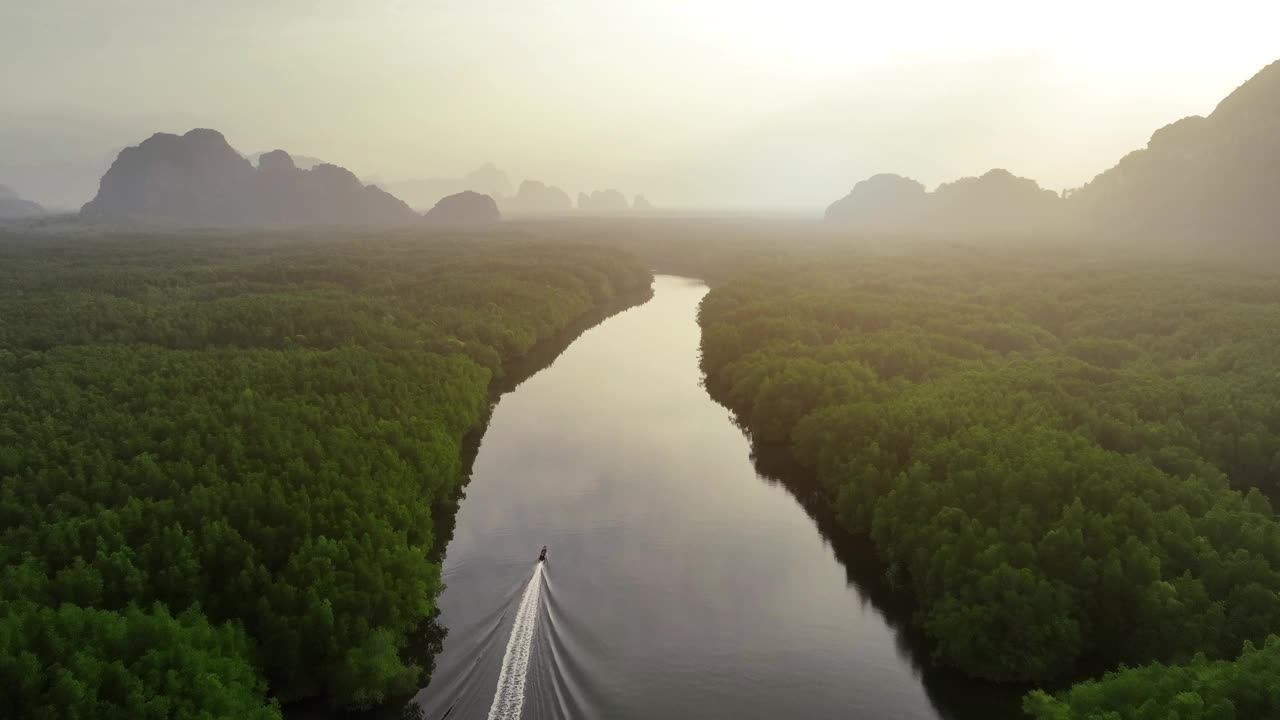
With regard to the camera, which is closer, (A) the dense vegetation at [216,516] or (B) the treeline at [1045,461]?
(A) the dense vegetation at [216,516]

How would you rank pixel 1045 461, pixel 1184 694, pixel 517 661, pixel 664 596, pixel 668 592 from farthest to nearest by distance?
pixel 1045 461, pixel 668 592, pixel 664 596, pixel 517 661, pixel 1184 694

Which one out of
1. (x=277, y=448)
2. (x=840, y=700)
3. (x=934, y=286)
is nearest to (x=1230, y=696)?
(x=840, y=700)

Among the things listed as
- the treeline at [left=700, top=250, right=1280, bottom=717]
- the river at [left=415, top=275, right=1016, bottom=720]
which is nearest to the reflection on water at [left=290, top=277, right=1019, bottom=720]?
the river at [left=415, top=275, right=1016, bottom=720]

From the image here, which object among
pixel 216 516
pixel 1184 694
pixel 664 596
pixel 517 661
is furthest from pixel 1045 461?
pixel 216 516

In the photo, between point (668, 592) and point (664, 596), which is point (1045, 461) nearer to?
point (668, 592)

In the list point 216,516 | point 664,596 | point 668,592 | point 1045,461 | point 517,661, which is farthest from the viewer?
point 1045,461

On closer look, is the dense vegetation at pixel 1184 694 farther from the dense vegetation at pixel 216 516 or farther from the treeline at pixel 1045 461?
the dense vegetation at pixel 216 516

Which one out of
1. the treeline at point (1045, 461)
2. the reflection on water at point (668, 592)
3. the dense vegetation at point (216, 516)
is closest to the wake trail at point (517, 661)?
the reflection on water at point (668, 592)
